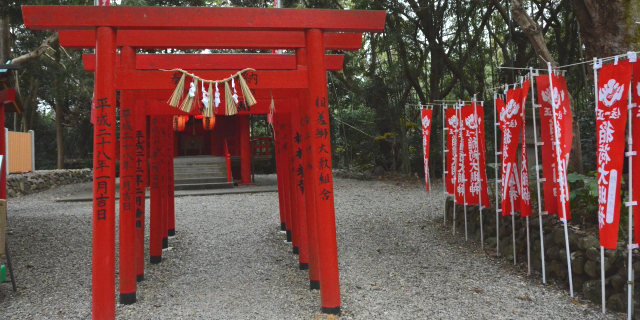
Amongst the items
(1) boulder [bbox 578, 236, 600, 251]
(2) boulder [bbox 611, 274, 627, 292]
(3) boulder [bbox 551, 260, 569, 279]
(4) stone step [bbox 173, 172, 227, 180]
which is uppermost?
(4) stone step [bbox 173, 172, 227, 180]

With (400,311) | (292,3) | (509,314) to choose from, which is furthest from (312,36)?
(292,3)

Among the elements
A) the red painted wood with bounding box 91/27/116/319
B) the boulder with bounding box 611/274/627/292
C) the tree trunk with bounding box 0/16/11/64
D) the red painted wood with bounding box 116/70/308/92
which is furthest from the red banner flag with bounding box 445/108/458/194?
the tree trunk with bounding box 0/16/11/64

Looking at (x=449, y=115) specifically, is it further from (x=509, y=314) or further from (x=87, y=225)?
(x=87, y=225)

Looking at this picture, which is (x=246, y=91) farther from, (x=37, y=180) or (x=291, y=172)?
(x=37, y=180)

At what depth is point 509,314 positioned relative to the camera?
3750 millimetres

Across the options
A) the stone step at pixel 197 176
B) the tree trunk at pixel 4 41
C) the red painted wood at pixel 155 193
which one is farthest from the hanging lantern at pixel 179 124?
the red painted wood at pixel 155 193

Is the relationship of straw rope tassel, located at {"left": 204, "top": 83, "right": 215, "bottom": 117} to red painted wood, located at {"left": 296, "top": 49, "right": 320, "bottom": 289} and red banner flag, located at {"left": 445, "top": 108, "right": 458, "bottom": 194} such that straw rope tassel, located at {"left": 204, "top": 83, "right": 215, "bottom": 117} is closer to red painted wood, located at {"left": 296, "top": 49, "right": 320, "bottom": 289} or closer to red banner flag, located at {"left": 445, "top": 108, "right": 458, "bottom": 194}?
red painted wood, located at {"left": 296, "top": 49, "right": 320, "bottom": 289}

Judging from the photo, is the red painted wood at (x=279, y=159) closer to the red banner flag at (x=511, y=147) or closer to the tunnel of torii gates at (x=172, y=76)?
the tunnel of torii gates at (x=172, y=76)

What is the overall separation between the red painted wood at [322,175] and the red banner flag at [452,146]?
3.59m

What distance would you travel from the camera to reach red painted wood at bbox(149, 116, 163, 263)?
5535 mm

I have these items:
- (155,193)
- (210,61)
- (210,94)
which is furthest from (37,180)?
(210,94)

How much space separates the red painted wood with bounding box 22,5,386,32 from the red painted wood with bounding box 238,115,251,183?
10106 mm

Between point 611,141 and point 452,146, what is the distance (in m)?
3.67

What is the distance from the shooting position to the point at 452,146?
718 cm
